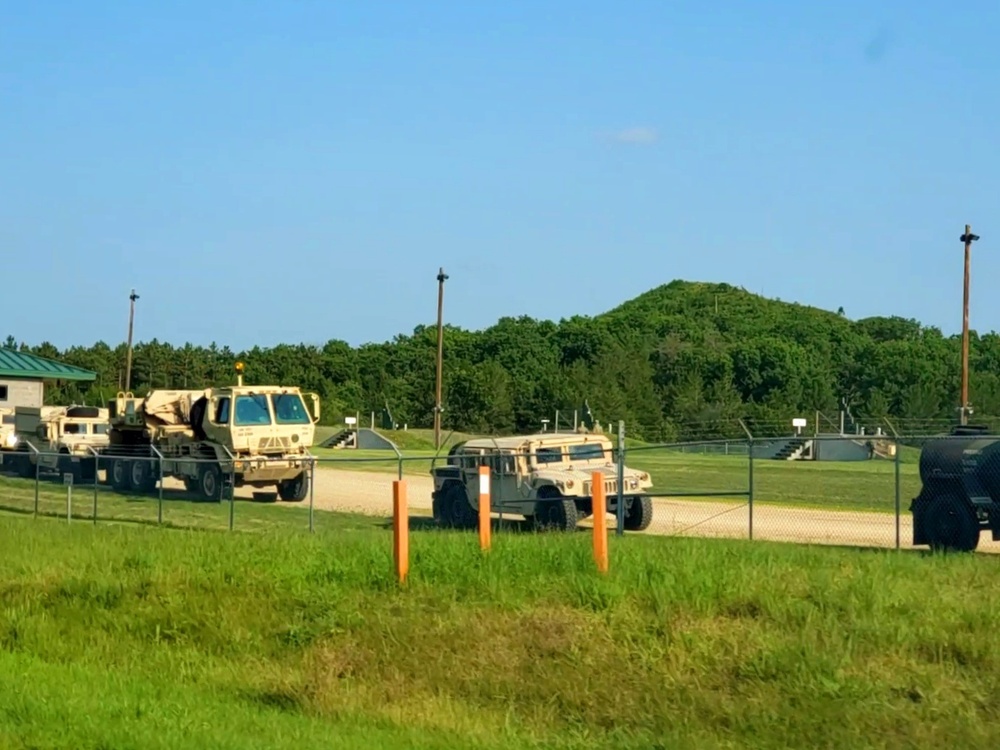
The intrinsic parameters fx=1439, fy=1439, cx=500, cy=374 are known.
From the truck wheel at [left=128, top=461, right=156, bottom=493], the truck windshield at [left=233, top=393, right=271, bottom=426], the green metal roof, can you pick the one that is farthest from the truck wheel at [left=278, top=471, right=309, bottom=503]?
the green metal roof

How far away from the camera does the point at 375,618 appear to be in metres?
12.8

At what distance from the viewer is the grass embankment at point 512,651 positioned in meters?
9.67

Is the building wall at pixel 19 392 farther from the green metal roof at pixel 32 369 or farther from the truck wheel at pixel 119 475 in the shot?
the truck wheel at pixel 119 475

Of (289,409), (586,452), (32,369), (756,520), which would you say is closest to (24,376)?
(32,369)

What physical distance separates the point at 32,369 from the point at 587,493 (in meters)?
48.9

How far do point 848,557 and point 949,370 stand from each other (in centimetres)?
8096

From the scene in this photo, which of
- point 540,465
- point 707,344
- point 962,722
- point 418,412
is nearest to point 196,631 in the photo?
point 962,722

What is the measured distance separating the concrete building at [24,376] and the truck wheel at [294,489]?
35.5 meters

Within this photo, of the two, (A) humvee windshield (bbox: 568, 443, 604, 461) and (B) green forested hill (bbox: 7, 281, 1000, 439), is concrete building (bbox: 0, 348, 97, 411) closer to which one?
(B) green forested hill (bbox: 7, 281, 1000, 439)

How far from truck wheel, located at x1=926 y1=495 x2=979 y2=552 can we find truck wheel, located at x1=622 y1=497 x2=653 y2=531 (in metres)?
5.31

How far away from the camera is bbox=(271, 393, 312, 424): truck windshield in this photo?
112 feet

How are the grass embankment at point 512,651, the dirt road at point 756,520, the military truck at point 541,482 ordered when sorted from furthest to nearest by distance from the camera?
the military truck at point 541,482 → the dirt road at point 756,520 → the grass embankment at point 512,651

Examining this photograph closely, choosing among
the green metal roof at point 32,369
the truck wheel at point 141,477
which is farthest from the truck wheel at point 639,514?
the green metal roof at point 32,369

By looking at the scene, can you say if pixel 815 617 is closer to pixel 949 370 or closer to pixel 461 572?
pixel 461 572
